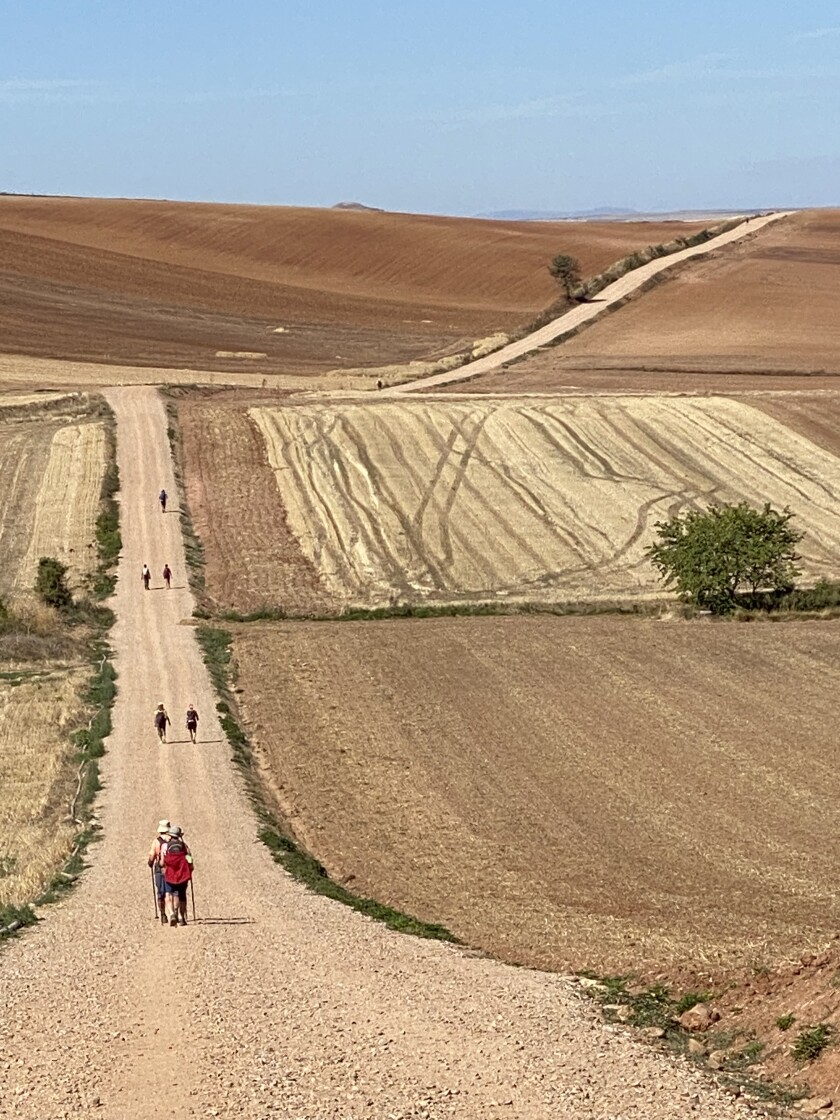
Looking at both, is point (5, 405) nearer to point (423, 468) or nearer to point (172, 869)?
point (423, 468)

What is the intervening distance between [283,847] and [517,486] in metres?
40.3

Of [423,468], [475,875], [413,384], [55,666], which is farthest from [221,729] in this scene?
[413,384]

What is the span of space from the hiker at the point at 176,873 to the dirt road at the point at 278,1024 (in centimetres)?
28

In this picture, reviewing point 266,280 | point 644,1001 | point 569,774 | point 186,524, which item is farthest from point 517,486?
point 266,280

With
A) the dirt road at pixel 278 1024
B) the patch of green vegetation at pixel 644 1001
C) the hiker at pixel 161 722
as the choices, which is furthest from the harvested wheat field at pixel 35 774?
the patch of green vegetation at pixel 644 1001

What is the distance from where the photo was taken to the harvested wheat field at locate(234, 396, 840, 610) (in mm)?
55219

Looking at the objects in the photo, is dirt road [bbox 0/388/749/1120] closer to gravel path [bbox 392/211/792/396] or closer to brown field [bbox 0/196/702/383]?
gravel path [bbox 392/211/792/396]

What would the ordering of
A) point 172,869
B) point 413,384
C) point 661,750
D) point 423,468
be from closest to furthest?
point 172,869, point 661,750, point 423,468, point 413,384

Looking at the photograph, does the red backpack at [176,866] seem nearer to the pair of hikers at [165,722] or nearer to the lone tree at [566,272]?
the pair of hikers at [165,722]

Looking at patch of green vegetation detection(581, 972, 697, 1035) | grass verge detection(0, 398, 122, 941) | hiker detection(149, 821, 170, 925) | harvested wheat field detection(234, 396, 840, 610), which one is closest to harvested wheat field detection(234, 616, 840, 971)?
patch of green vegetation detection(581, 972, 697, 1035)

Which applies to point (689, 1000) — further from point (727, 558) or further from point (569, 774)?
point (727, 558)

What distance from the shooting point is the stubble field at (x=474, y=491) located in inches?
2153

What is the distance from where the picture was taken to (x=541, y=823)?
2827cm

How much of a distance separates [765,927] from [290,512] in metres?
43.8
